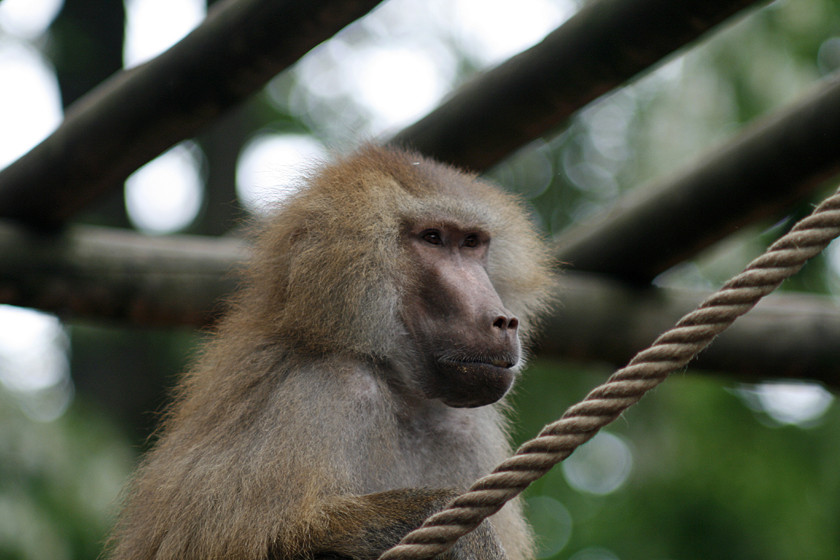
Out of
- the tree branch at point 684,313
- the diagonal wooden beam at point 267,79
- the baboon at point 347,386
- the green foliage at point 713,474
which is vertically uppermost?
the diagonal wooden beam at point 267,79

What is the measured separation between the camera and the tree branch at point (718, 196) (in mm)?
3146

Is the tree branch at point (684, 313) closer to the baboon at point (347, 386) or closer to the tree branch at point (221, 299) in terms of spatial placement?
the tree branch at point (221, 299)

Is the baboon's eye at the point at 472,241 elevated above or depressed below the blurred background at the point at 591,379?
above

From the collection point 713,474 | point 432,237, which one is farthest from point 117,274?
point 713,474

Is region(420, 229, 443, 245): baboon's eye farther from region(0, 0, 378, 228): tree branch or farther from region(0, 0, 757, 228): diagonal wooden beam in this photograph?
region(0, 0, 378, 228): tree branch

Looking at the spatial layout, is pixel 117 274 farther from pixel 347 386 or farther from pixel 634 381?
pixel 634 381

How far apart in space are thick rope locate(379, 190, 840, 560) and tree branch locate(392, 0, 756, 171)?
1.12m

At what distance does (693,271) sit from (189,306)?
6.57m

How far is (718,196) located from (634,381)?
207 cm

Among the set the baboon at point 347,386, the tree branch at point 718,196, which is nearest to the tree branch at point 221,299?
the tree branch at point 718,196

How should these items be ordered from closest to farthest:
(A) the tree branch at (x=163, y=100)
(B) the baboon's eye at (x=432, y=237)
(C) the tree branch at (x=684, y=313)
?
(A) the tree branch at (x=163, y=100), (B) the baboon's eye at (x=432, y=237), (C) the tree branch at (x=684, y=313)

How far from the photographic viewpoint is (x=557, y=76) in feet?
9.68

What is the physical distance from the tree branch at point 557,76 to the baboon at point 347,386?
332mm

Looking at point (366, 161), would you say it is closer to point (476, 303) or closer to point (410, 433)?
point (476, 303)
